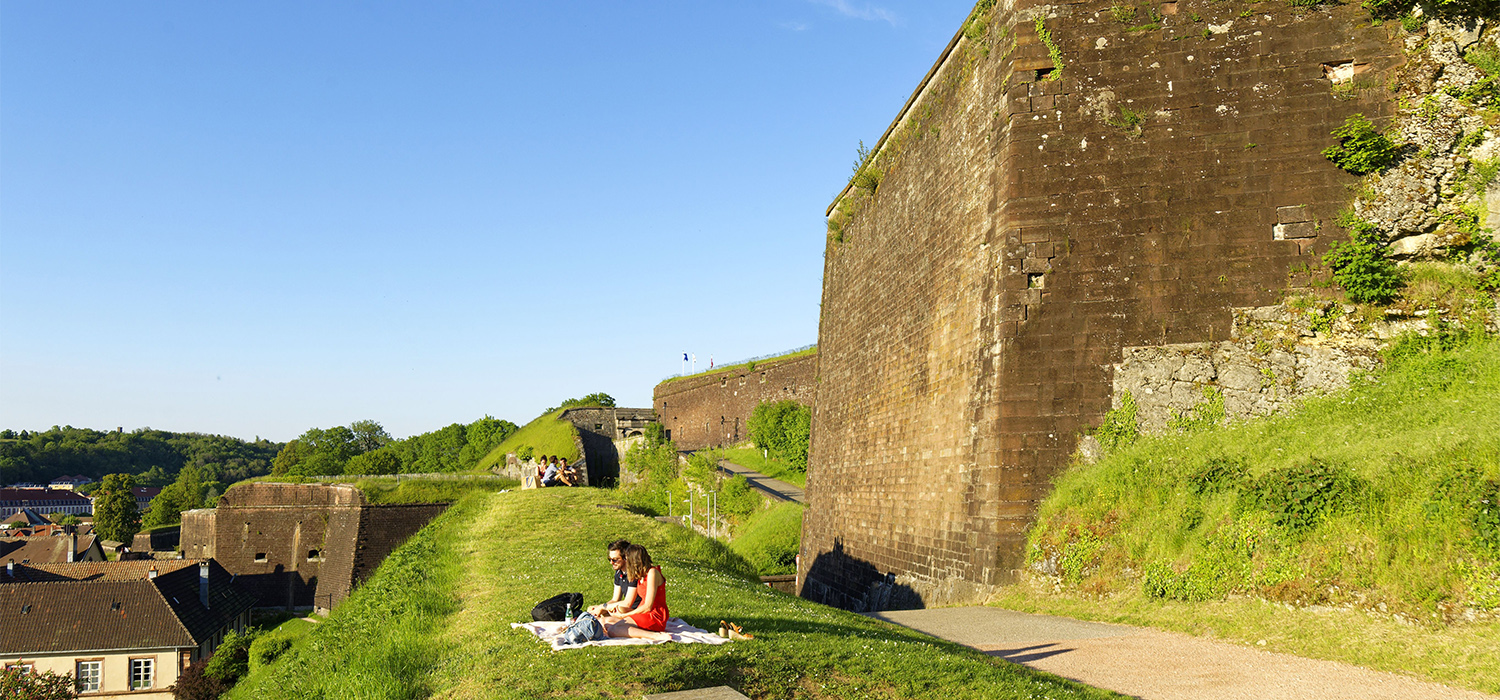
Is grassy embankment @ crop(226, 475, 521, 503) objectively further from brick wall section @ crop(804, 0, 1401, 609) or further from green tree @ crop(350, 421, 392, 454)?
green tree @ crop(350, 421, 392, 454)

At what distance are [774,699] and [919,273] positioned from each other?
1105 cm

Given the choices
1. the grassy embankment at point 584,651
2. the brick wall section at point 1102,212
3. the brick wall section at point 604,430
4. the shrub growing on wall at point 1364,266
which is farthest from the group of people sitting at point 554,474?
the brick wall section at point 604,430

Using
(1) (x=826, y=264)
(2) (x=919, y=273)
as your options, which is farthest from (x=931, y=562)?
(1) (x=826, y=264)

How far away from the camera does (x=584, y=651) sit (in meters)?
6.04

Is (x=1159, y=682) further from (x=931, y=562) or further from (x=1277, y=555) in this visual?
(x=931, y=562)

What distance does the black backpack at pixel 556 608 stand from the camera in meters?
7.32

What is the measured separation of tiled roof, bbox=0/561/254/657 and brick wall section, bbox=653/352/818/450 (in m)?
24.8

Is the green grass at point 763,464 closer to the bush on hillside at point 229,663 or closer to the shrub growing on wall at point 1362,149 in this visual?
the bush on hillside at point 229,663

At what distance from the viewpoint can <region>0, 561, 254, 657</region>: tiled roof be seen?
35.0 m

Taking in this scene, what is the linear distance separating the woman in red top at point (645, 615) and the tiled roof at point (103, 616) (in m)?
38.2

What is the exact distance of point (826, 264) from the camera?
2344 cm

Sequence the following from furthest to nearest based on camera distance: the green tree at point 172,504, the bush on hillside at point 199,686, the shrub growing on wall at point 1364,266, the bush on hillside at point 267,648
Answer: the green tree at point 172,504
the bush on hillside at point 199,686
the bush on hillside at point 267,648
the shrub growing on wall at point 1364,266

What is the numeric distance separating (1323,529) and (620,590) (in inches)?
254

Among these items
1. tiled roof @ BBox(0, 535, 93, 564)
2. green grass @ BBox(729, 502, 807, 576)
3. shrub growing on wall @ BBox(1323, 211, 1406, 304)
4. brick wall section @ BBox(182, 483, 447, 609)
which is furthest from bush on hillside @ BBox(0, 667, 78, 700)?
shrub growing on wall @ BBox(1323, 211, 1406, 304)
